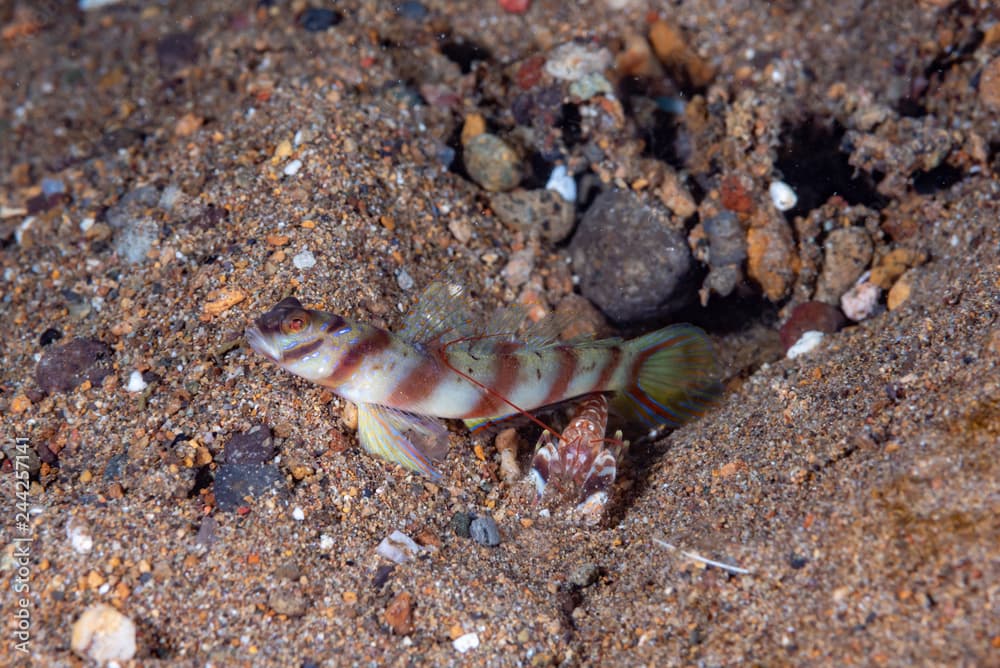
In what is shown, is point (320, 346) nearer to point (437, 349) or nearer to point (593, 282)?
point (437, 349)

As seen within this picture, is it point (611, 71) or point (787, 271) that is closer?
point (787, 271)

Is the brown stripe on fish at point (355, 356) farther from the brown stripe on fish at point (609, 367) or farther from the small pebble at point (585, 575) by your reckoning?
the small pebble at point (585, 575)

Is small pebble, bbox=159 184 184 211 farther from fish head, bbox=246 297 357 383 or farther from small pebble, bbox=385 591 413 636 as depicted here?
small pebble, bbox=385 591 413 636

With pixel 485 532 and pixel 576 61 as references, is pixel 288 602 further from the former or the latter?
pixel 576 61

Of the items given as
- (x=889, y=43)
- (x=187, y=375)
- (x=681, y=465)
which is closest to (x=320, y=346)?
(x=187, y=375)

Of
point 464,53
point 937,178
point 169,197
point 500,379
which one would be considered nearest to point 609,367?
point 500,379
